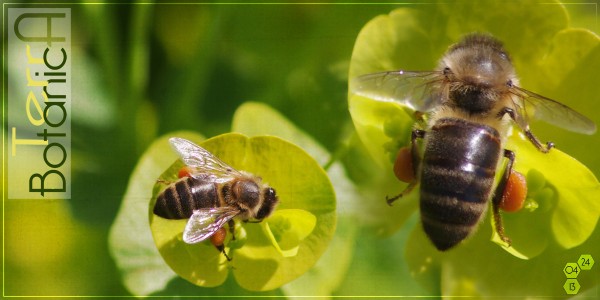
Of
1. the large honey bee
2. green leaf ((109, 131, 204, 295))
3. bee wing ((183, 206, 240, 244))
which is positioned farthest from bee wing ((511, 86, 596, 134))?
green leaf ((109, 131, 204, 295))

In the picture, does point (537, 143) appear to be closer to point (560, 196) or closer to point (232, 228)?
point (560, 196)

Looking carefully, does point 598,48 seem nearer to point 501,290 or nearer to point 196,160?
point 501,290

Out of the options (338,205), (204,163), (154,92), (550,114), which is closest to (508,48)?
(550,114)

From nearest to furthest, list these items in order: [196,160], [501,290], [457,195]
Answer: [457,195], [196,160], [501,290]

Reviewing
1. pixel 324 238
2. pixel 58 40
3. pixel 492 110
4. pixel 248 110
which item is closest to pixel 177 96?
pixel 248 110

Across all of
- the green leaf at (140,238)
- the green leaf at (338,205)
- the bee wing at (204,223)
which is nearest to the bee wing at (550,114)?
the green leaf at (338,205)

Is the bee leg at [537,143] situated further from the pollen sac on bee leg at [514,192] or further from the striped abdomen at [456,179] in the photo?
the striped abdomen at [456,179]

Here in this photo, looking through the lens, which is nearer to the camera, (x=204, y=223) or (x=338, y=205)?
(x=204, y=223)
